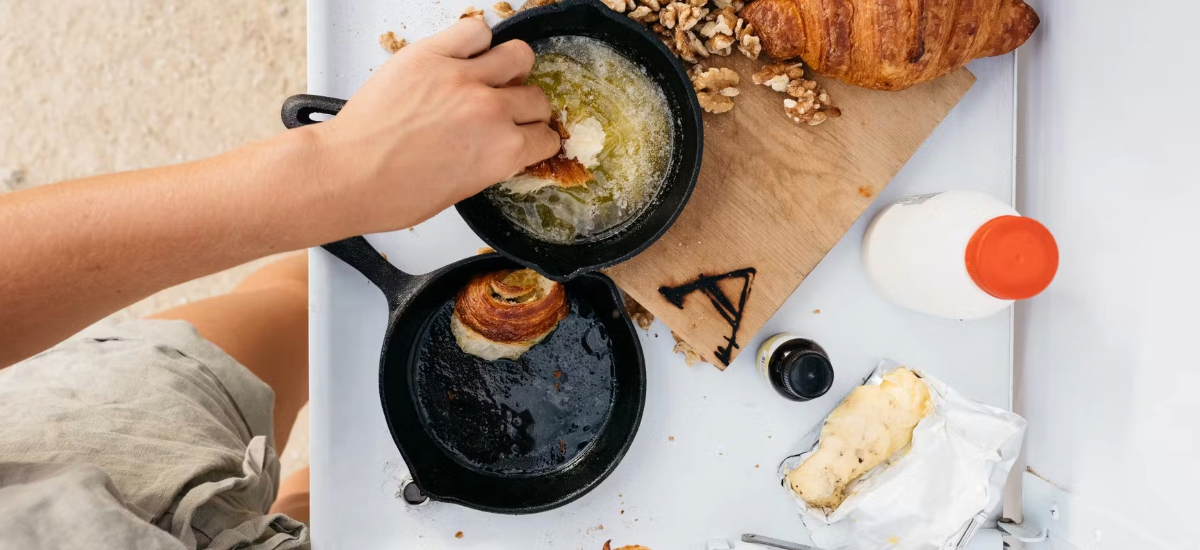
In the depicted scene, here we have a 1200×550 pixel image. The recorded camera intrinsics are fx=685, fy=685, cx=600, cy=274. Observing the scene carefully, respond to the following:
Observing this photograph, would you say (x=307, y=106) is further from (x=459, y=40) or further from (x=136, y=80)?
(x=136, y=80)

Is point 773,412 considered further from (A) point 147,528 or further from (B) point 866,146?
(A) point 147,528

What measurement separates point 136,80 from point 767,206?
125 centimetres

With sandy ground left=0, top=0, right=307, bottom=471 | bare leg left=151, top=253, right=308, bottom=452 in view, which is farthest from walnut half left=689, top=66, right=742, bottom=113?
sandy ground left=0, top=0, right=307, bottom=471

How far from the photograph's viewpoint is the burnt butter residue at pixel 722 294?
0.74 metres

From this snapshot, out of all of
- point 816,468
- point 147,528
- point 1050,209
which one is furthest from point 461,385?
point 1050,209

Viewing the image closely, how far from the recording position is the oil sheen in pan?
0.76 m

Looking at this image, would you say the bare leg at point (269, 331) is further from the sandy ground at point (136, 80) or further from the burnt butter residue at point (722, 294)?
the burnt butter residue at point (722, 294)

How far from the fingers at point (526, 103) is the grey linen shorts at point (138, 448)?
0.47m

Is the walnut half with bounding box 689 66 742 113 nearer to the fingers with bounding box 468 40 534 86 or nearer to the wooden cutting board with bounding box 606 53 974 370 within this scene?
the wooden cutting board with bounding box 606 53 974 370

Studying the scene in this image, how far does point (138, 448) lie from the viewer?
72cm

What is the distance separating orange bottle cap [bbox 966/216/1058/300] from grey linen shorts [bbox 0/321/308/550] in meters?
0.74

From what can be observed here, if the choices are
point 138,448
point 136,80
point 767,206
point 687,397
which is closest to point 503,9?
point 767,206

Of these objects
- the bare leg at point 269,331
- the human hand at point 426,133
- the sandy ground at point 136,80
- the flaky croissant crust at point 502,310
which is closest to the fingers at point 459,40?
the human hand at point 426,133

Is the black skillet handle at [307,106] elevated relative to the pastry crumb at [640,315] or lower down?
elevated
